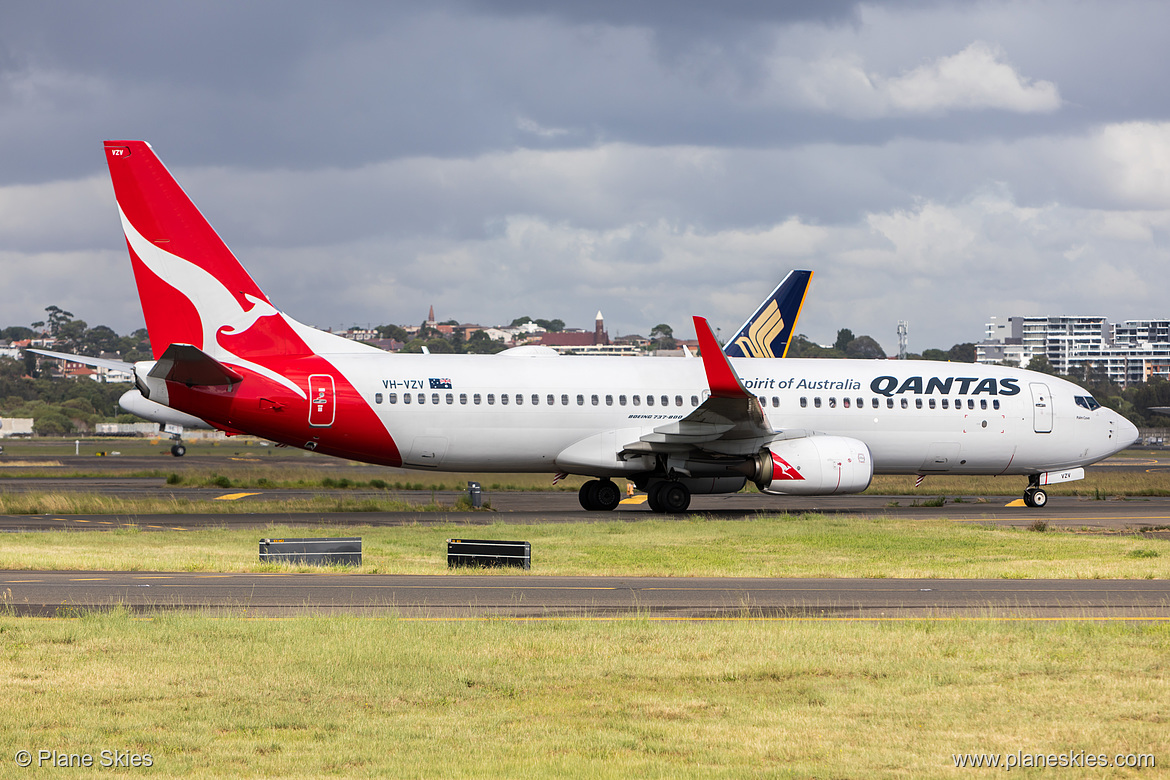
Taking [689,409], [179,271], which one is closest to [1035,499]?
[689,409]

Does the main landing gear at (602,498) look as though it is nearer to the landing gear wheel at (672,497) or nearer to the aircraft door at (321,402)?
the landing gear wheel at (672,497)

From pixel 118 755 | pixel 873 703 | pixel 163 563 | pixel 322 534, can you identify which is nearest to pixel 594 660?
pixel 873 703

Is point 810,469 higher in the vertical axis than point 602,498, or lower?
higher

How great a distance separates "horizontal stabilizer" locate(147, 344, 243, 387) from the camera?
26.2m

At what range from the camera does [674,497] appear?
1216 inches

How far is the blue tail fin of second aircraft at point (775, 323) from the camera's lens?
1709 inches

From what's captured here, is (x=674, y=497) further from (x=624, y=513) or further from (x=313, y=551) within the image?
(x=313, y=551)

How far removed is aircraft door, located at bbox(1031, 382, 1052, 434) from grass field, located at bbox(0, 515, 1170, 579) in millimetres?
8749

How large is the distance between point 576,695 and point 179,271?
2166cm

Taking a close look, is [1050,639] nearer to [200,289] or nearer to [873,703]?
[873,703]

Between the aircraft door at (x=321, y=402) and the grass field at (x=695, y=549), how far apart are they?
3.67 meters

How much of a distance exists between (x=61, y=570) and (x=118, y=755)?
1156cm

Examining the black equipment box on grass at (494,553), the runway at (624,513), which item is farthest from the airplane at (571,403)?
the black equipment box on grass at (494,553)

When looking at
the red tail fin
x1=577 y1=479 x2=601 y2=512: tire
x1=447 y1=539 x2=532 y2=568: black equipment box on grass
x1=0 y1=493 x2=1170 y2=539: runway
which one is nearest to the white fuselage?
x1=0 y1=493 x2=1170 y2=539: runway
